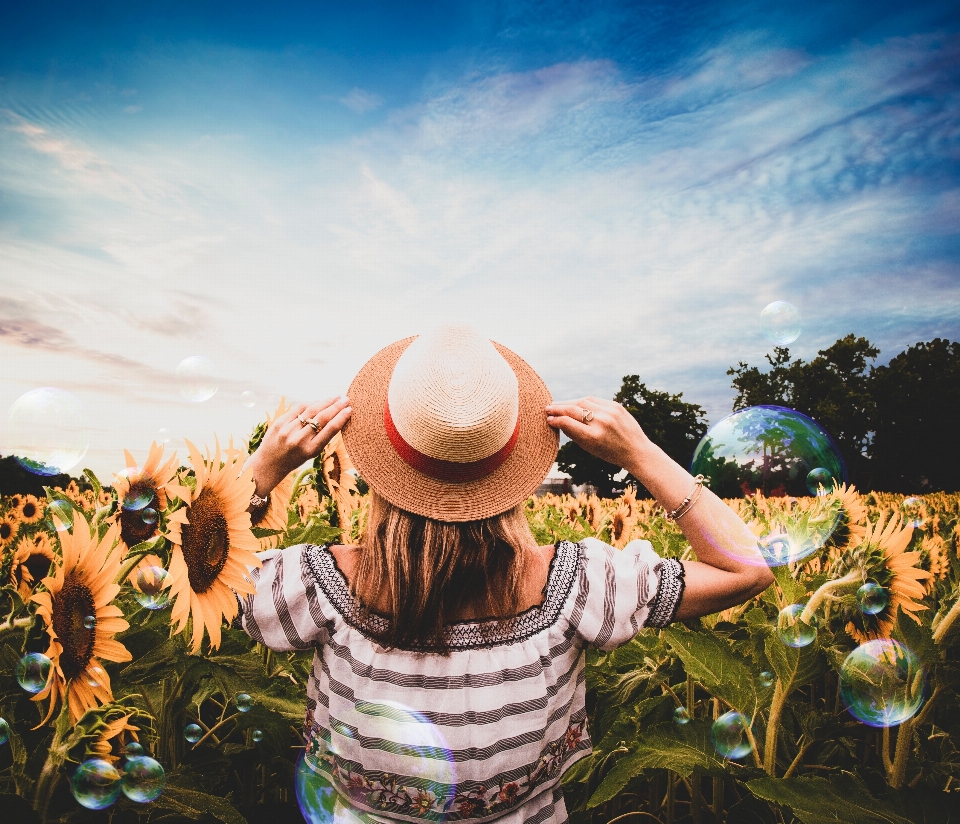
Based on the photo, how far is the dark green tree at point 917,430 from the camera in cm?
3628

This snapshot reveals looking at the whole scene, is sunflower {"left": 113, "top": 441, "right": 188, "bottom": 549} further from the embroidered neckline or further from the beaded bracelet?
the beaded bracelet

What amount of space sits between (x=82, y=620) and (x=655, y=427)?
43.7 meters

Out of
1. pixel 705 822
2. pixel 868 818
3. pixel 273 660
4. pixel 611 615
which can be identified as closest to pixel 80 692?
pixel 611 615

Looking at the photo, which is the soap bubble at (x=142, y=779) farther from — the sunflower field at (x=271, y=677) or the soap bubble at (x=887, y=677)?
the soap bubble at (x=887, y=677)

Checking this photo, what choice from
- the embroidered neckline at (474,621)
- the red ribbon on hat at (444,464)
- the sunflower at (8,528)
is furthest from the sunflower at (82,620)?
the sunflower at (8,528)

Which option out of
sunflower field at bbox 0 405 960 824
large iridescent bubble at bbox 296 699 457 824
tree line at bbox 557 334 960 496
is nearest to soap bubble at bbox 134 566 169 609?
sunflower field at bbox 0 405 960 824

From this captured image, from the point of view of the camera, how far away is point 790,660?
1.81 m

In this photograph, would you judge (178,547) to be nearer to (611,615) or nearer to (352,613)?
(352,613)

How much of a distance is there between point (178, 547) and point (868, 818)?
5.69 ft

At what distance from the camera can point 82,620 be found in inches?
49.2

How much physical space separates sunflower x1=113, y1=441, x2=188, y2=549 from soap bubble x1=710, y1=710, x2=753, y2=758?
172 cm

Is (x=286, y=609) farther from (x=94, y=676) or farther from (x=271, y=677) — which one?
(x=271, y=677)

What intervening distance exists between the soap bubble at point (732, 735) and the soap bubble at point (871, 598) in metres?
0.56

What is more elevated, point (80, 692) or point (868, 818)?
point (80, 692)
